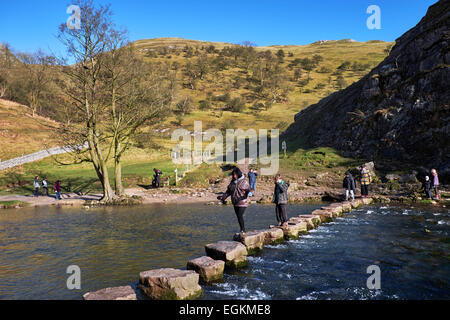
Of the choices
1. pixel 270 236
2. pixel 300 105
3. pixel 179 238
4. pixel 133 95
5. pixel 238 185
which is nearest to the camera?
pixel 238 185

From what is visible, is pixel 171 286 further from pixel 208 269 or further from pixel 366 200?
pixel 366 200

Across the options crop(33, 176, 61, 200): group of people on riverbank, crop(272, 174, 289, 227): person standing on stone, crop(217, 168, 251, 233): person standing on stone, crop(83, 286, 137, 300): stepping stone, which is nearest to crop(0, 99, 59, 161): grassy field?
crop(33, 176, 61, 200): group of people on riverbank

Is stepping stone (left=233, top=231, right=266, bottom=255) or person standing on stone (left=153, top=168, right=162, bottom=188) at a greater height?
person standing on stone (left=153, top=168, right=162, bottom=188)

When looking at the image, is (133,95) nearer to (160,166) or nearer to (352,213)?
(160,166)

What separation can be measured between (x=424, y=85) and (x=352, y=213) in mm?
22153

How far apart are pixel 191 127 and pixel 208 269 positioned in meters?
75.6

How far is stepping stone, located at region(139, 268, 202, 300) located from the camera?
7199 mm

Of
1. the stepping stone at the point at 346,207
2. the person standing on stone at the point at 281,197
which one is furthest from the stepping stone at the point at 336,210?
the person standing on stone at the point at 281,197

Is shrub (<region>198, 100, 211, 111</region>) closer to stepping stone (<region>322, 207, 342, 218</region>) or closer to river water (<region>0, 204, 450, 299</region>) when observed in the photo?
river water (<region>0, 204, 450, 299</region>)

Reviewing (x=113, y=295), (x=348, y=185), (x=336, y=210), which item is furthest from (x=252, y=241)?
(x=348, y=185)

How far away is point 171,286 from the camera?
23.6ft

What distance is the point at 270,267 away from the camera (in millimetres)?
9578

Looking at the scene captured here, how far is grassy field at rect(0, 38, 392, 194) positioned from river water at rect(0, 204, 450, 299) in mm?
15439

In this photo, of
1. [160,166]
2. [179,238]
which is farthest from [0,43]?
[179,238]
